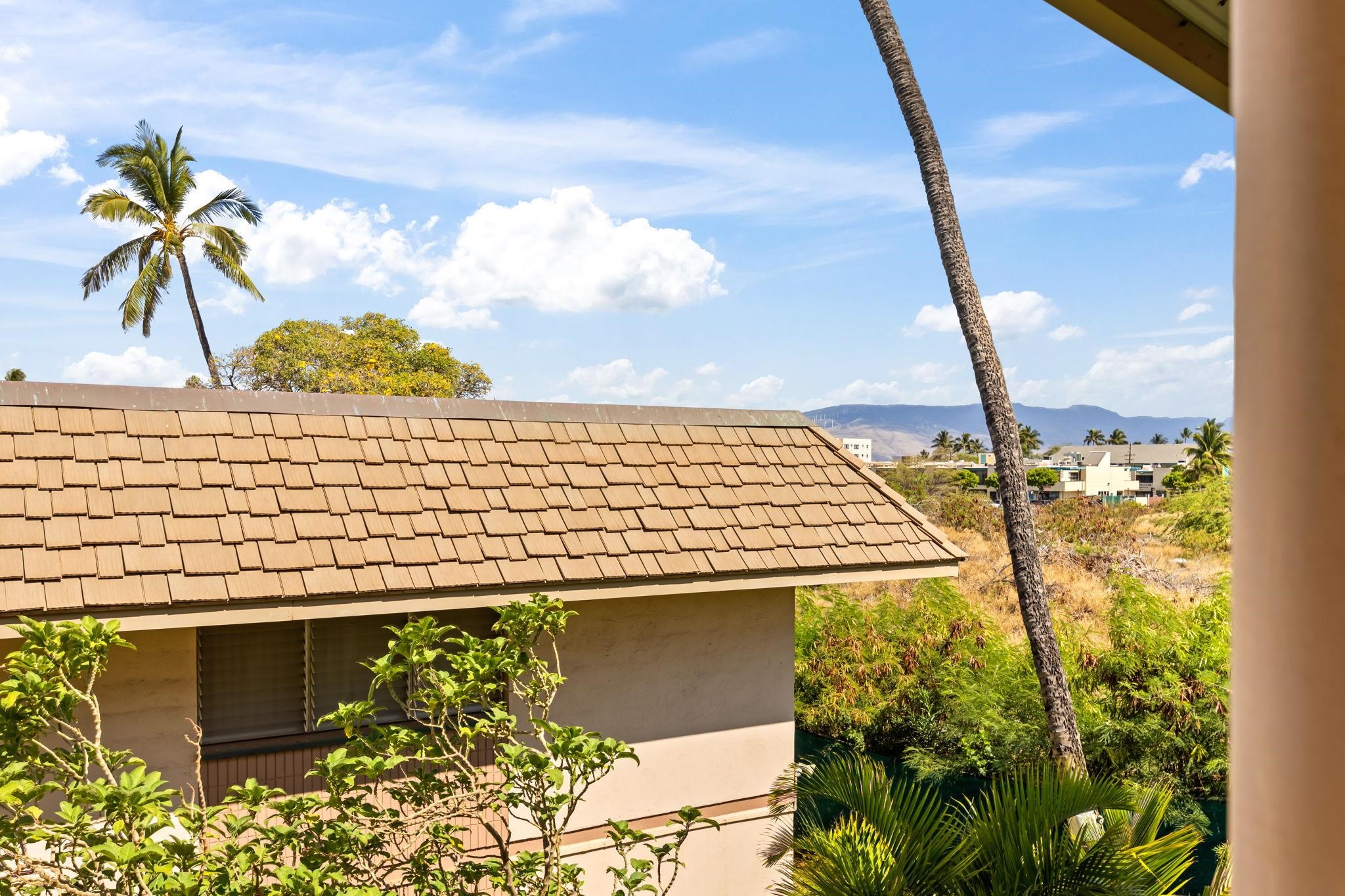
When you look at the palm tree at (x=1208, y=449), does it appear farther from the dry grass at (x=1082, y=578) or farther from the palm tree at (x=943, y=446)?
the dry grass at (x=1082, y=578)

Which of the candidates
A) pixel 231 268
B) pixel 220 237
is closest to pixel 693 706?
pixel 231 268

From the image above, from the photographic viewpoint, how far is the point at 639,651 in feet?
27.0

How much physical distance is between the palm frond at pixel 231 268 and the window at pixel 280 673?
3254 centimetres

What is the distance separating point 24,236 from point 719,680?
6963 centimetres

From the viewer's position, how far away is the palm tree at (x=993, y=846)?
552 centimetres

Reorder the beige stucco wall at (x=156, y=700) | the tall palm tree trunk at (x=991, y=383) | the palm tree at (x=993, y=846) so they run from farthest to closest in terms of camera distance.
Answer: the tall palm tree trunk at (x=991, y=383) < the beige stucco wall at (x=156, y=700) < the palm tree at (x=993, y=846)

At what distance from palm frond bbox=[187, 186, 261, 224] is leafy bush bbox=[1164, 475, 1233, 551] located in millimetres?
33618

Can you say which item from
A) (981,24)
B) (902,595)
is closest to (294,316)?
(902,595)

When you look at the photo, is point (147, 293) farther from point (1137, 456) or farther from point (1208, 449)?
point (1137, 456)

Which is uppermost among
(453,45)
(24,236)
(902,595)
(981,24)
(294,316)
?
(453,45)

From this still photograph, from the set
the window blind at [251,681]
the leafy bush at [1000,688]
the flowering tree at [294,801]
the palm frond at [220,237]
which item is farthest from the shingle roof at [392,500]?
the palm frond at [220,237]

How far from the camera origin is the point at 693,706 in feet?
28.0

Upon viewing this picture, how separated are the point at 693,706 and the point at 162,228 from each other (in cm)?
3491

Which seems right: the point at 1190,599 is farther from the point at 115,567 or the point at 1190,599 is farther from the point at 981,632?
the point at 115,567
